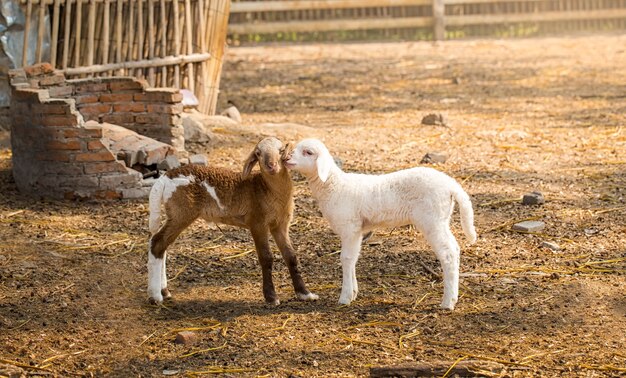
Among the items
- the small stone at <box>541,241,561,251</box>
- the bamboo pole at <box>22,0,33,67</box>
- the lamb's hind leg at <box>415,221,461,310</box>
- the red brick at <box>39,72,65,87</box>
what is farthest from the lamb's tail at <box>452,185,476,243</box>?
the bamboo pole at <box>22,0,33,67</box>

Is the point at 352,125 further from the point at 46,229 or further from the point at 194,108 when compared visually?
the point at 46,229

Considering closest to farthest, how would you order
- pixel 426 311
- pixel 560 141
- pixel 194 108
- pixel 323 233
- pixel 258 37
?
pixel 426 311, pixel 323 233, pixel 560 141, pixel 194 108, pixel 258 37

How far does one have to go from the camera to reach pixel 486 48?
68.7 feet

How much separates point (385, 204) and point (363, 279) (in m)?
0.89

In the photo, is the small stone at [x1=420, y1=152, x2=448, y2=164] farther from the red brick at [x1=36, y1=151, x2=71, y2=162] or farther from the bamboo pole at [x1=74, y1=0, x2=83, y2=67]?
the bamboo pole at [x1=74, y1=0, x2=83, y2=67]

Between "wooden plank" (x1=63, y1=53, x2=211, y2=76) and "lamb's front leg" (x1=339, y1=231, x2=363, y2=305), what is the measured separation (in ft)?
18.6

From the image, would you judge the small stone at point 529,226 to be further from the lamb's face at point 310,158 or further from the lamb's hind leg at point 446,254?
the lamb's face at point 310,158

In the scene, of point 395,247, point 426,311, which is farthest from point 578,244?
point 426,311

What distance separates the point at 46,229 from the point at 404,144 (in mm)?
4669

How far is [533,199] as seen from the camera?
8750mm

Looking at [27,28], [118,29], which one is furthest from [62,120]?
[118,29]

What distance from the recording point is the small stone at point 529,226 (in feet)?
26.0

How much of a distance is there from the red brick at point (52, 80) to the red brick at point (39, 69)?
0.08 meters

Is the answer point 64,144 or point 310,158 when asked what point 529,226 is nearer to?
point 310,158
